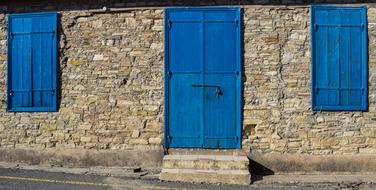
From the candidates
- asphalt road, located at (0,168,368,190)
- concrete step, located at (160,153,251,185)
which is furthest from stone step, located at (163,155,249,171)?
asphalt road, located at (0,168,368,190)

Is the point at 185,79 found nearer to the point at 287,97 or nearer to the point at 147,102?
the point at 147,102

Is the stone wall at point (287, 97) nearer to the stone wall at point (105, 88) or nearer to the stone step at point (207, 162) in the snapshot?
the stone step at point (207, 162)

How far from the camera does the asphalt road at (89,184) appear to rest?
23.8 ft

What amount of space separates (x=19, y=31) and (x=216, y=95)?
4.41 metres

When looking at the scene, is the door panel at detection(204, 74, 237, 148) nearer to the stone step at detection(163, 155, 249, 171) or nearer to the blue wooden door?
the blue wooden door

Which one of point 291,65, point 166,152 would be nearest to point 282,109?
point 291,65

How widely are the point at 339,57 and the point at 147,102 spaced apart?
390 cm

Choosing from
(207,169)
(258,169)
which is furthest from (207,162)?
(258,169)

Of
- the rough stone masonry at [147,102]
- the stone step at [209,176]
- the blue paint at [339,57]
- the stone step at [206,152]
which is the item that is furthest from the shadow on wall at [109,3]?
the stone step at [209,176]

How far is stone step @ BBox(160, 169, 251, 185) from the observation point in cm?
768

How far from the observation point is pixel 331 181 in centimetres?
787

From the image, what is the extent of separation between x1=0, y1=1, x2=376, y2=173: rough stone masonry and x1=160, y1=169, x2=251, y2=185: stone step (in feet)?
3.08

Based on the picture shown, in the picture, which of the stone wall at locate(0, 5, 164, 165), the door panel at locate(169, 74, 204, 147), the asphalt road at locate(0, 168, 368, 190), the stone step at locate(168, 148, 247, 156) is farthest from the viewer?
the stone wall at locate(0, 5, 164, 165)

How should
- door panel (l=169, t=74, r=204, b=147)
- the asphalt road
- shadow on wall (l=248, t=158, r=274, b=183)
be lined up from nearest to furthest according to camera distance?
the asphalt road
shadow on wall (l=248, t=158, r=274, b=183)
door panel (l=169, t=74, r=204, b=147)
